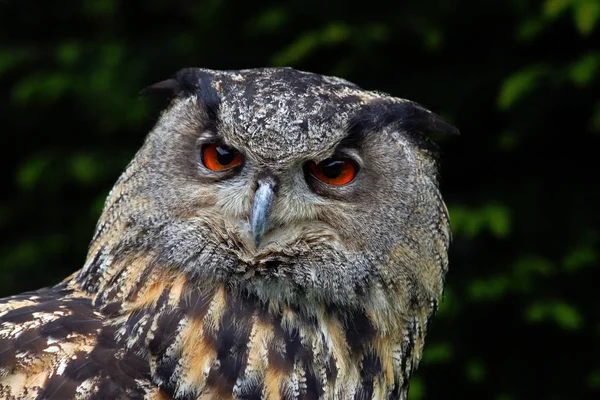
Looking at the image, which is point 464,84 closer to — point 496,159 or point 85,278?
point 496,159

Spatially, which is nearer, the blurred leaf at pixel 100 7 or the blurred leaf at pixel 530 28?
the blurred leaf at pixel 530 28

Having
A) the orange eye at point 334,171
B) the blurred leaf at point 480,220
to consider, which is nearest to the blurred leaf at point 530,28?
the blurred leaf at point 480,220

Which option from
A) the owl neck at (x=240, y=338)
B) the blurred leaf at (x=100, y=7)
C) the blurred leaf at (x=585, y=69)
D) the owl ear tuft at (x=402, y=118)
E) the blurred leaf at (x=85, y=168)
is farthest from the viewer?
the blurred leaf at (x=100, y=7)

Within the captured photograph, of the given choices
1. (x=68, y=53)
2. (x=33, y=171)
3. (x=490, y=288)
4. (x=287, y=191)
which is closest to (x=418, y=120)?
(x=287, y=191)

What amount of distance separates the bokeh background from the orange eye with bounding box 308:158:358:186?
1.52 metres

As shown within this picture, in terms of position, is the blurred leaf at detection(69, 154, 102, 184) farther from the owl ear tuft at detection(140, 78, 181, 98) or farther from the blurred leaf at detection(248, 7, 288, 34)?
the owl ear tuft at detection(140, 78, 181, 98)

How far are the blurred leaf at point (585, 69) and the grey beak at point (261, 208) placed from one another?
180 centimetres

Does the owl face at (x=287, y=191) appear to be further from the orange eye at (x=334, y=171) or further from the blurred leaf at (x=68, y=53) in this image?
the blurred leaf at (x=68, y=53)

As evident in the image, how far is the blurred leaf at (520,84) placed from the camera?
121 inches

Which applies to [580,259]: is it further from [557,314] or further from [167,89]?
[167,89]

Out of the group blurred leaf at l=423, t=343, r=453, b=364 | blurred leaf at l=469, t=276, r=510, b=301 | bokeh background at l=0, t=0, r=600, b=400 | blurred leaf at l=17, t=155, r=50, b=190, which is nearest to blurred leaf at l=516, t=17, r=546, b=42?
bokeh background at l=0, t=0, r=600, b=400

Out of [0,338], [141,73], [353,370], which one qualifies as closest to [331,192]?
[353,370]

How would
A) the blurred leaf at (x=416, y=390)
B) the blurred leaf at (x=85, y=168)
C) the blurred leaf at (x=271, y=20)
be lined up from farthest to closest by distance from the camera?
1. the blurred leaf at (x=85, y=168)
2. the blurred leaf at (x=271, y=20)
3. the blurred leaf at (x=416, y=390)

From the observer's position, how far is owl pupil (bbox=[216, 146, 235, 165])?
1.66 metres
